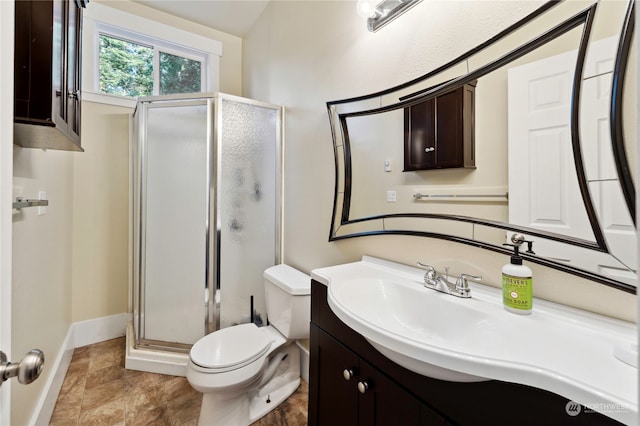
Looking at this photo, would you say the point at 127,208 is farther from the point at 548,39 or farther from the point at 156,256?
the point at 548,39

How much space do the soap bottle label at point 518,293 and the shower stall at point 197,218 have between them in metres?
1.66

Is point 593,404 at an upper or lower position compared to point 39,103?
lower

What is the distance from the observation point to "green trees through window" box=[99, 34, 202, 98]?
2.38 metres

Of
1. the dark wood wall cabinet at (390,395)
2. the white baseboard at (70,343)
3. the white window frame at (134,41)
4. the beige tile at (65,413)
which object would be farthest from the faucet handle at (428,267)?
the white window frame at (134,41)

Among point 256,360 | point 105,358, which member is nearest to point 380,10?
point 256,360

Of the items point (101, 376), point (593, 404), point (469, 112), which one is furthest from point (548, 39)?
point (101, 376)

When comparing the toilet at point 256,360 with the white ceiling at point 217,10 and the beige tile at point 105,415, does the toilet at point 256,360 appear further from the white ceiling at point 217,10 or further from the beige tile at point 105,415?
the white ceiling at point 217,10

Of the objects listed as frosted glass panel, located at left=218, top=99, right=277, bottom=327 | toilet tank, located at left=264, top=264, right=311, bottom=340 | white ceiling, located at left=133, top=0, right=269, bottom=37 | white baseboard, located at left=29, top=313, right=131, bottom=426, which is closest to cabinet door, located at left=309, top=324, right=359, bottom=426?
toilet tank, located at left=264, top=264, right=311, bottom=340

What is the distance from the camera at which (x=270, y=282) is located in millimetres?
1740

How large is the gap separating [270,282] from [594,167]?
5.08ft

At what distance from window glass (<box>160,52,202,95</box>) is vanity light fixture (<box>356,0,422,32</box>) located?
6.90 feet

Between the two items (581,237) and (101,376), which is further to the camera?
(101,376)

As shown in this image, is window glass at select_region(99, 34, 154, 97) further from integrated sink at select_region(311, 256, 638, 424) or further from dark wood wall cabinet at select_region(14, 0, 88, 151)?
integrated sink at select_region(311, 256, 638, 424)

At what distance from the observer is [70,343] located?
6.79 feet
